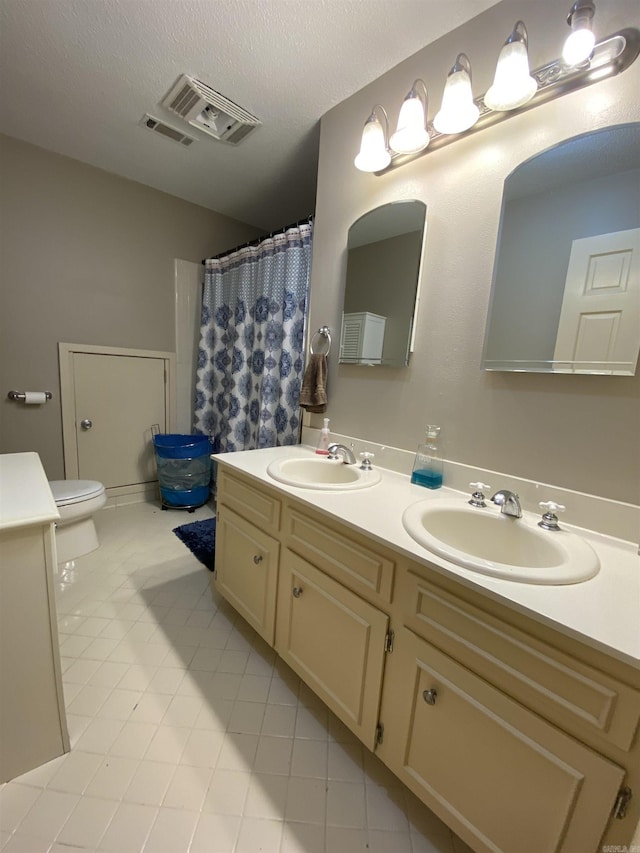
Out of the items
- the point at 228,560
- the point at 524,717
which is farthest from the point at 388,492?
the point at 228,560

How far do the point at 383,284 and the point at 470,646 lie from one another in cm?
127

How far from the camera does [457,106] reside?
3.42ft

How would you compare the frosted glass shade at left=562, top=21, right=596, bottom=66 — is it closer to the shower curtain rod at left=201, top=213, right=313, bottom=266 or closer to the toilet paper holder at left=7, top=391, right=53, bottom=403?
the shower curtain rod at left=201, top=213, right=313, bottom=266

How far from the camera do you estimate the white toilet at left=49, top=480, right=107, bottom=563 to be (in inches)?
72.6

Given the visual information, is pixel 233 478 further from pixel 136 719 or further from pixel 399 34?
pixel 399 34

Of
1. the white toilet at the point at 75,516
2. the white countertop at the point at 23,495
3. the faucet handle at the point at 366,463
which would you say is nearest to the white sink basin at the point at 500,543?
the faucet handle at the point at 366,463

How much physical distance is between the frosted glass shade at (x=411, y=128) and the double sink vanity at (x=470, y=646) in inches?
47.3

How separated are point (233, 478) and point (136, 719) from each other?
0.83 m

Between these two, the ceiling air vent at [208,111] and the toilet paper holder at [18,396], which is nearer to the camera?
the ceiling air vent at [208,111]

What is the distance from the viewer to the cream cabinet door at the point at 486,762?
22.9 inches

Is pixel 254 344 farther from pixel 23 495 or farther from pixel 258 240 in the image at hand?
pixel 23 495

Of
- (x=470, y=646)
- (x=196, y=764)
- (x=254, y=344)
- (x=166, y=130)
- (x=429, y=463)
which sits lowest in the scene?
(x=196, y=764)

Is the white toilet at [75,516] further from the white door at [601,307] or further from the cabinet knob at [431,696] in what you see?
the white door at [601,307]

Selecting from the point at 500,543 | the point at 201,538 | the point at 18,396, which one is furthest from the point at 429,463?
the point at 18,396
